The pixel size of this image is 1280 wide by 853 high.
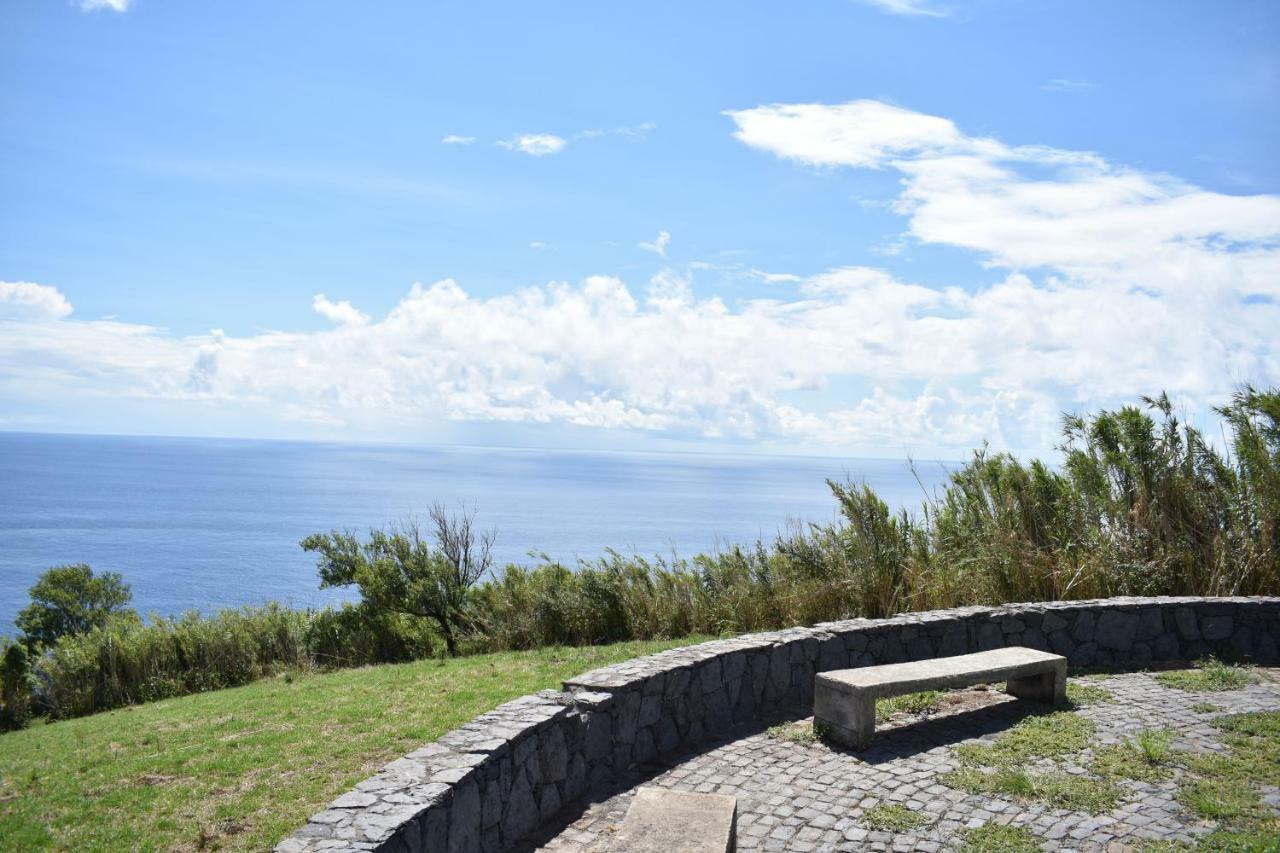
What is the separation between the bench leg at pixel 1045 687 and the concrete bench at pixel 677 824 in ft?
12.5

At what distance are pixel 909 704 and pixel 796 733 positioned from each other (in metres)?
1.21

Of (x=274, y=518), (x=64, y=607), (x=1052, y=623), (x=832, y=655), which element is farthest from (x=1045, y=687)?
(x=274, y=518)

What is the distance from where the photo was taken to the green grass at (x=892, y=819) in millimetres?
4688

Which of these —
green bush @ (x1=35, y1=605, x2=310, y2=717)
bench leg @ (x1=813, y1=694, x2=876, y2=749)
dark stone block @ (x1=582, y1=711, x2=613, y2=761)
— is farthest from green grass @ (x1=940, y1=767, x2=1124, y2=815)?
green bush @ (x1=35, y1=605, x2=310, y2=717)

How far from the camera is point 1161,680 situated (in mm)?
7668

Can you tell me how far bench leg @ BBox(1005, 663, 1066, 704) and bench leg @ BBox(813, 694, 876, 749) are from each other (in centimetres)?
183

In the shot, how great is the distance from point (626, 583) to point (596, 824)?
709 cm

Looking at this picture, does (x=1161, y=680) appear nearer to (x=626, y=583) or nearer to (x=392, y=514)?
(x=626, y=583)

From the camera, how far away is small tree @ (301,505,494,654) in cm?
1459

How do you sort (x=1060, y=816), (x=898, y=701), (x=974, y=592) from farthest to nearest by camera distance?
(x=974, y=592), (x=898, y=701), (x=1060, y=816)

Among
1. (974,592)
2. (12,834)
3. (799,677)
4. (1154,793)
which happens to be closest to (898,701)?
(799,677)

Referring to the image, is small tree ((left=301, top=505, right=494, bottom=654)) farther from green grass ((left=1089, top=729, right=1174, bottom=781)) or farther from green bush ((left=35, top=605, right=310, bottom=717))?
green grass ((left=1089, top=729, right=1174, bottom=781))

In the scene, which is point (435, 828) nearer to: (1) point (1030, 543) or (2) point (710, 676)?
(2) point (710, 676)

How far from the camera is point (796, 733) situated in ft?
21.1
